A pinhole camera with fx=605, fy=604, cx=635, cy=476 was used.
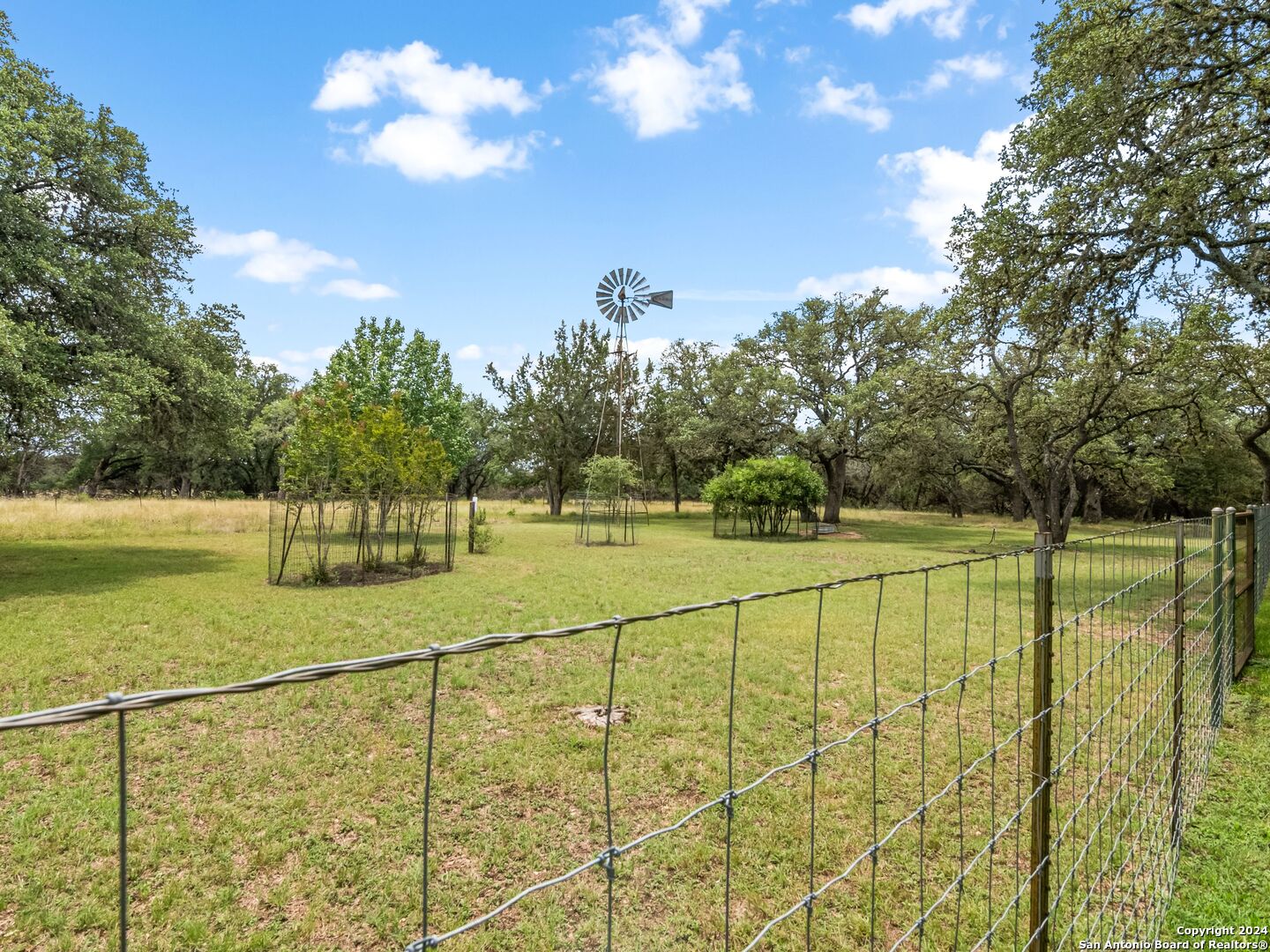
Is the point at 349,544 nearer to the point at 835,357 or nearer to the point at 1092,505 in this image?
the point at 835,357

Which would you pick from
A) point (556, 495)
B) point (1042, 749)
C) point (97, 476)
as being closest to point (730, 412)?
point (556, 495)

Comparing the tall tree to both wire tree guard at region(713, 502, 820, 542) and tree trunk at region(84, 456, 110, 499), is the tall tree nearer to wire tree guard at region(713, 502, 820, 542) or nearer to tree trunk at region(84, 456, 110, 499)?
wire tree guard at region(713, 502, 820, 542)

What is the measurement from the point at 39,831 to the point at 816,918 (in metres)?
3.82

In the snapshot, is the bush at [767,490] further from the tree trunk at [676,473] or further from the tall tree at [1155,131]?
the tree trunk at [676,473]

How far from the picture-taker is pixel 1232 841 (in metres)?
3.08

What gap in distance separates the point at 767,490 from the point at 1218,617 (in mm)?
15726

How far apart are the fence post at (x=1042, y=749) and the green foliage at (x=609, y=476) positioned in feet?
55.7

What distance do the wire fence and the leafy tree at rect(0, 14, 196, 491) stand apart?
858 cm

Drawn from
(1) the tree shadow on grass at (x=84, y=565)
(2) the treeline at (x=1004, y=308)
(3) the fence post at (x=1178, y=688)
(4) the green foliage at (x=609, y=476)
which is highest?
(2) the treeline at (x=1004, y=308)

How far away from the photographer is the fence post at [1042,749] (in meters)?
2.01

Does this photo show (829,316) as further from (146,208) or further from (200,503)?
(200,503)

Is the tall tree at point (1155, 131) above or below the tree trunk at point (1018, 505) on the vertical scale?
above

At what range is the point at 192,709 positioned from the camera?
4672mm

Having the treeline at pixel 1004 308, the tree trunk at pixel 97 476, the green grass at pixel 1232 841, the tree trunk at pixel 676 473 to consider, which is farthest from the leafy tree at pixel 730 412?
the tree trunk at pixel 97 476
